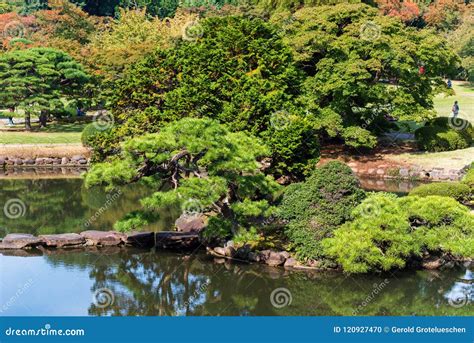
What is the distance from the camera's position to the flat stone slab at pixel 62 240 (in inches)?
A: 695

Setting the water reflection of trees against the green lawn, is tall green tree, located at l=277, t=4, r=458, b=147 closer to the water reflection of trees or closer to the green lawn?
the green lawn

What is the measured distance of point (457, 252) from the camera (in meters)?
15.3

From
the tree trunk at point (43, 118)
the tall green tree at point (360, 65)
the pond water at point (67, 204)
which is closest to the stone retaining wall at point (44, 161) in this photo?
the pond water at point (67, 204)

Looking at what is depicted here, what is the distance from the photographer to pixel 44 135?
3381 cm

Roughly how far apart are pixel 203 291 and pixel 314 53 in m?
18.6

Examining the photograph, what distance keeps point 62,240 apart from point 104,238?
1072 millimetres

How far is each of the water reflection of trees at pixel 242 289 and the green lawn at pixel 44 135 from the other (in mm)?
17009

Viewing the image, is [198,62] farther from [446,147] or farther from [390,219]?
[446,147]

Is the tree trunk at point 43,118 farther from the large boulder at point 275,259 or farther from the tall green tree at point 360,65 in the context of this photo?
the large boulder at point 275,259

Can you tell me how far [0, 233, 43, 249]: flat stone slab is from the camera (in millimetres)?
17500

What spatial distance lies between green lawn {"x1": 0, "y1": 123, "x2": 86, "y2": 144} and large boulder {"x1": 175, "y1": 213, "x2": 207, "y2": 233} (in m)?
15.4

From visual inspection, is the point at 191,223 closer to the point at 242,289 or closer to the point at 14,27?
the point at 242,289

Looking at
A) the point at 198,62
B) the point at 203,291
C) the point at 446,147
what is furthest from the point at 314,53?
the point at 203,291

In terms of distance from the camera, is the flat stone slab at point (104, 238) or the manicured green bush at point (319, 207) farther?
the flat stone slab at point (104, 238)
